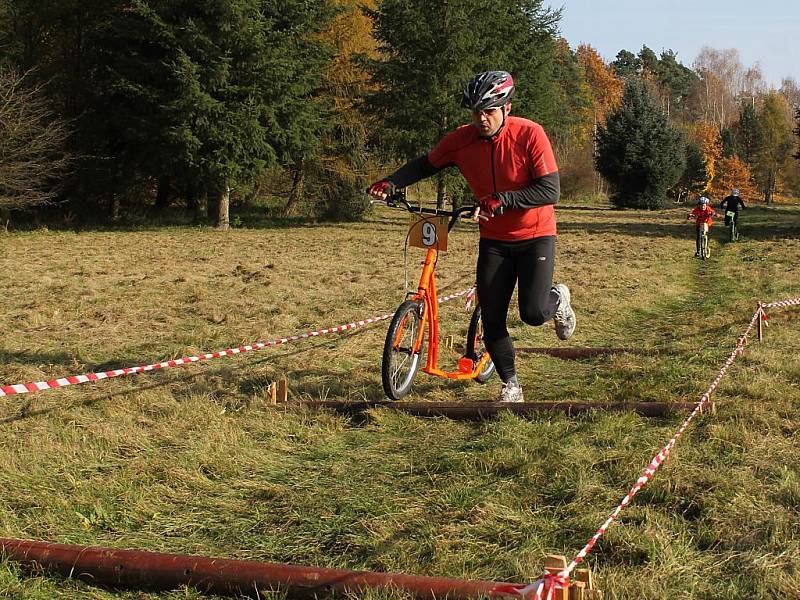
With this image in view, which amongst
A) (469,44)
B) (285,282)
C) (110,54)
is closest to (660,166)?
(469,44)

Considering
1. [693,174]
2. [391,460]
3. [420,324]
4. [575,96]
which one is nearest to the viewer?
[391,460]

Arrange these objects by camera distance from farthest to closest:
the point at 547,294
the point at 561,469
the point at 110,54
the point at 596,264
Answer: the point at 110,54 → the point at 596,264 → the point at 547,294 → the point at 561,469

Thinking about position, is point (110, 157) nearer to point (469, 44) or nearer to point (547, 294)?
point (469, 44)

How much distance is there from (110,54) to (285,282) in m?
18.5

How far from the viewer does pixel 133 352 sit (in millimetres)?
8367

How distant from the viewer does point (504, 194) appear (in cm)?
523

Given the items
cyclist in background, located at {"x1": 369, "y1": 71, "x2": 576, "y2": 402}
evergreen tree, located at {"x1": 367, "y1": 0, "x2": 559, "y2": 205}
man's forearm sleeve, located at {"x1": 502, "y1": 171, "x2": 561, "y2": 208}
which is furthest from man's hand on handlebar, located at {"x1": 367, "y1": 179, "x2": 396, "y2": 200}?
evergreen tree, located at {"x1": 367, "y1": 0, "x2": 559, "y2": 205}

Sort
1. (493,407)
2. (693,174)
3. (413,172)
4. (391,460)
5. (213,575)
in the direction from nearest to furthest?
(213,575)
(391,460)
(493,407)
(413,172)
(693,174)

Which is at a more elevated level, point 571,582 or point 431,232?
point 431,232

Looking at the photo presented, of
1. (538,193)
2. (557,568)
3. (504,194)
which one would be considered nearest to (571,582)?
(557,568)

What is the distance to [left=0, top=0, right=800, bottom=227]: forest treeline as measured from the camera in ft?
88.2

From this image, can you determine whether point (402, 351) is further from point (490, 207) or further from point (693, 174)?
point (693, 174)

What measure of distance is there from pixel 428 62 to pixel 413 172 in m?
27.8

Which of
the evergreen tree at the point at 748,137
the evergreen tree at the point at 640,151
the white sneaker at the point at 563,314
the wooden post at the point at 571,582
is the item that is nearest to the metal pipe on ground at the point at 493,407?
the white sneaker at the point at 563,314
